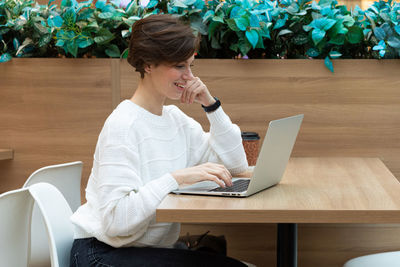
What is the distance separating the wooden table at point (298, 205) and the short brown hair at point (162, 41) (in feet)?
1.51

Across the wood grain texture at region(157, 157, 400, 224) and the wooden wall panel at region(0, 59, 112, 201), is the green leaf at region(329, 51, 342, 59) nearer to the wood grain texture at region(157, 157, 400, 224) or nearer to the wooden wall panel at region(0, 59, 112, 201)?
the wood grain texture at region(157, 157, 400, 224)

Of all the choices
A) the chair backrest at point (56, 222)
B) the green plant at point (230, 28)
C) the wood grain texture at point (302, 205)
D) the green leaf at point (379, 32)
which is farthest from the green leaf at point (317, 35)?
the chair backrest at point (56, 222)

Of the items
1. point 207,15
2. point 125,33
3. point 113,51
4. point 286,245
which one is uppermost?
point 207,15

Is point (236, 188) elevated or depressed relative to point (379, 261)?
elevated

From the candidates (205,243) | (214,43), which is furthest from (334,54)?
(205,243)

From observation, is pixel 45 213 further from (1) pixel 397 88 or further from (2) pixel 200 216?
(1) pixel 397 88

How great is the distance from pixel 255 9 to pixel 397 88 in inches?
27.9

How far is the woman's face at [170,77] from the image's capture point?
1820 mm

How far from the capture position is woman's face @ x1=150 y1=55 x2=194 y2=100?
1.82 m

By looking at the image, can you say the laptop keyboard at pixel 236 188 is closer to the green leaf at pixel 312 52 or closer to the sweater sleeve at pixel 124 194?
the sweater sleeve at pixel 124 194

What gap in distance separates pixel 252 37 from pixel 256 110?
339 millimetres

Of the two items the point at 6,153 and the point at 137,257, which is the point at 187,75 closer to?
the point at 137,257

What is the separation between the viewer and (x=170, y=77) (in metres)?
1.82

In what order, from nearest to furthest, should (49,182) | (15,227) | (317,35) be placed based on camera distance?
1. (15,227)
2. (49,182)
3. (317,35)
